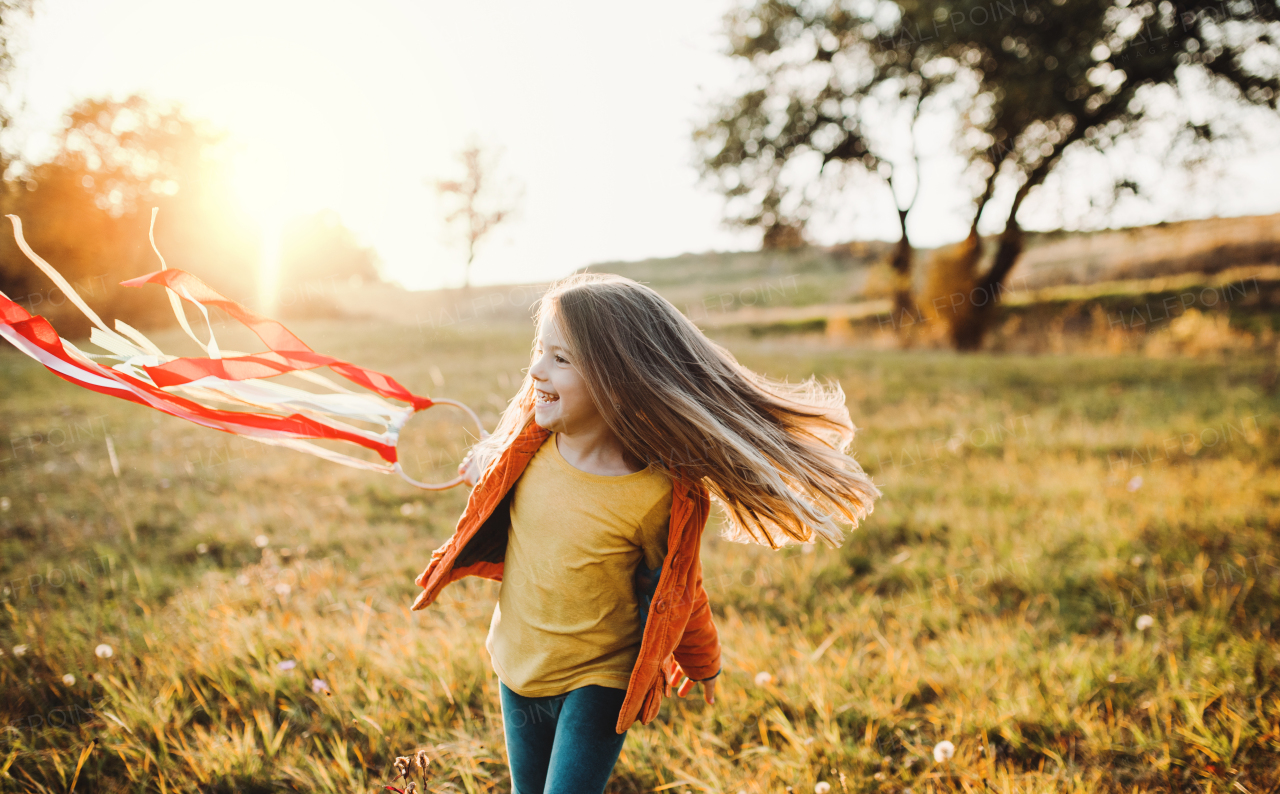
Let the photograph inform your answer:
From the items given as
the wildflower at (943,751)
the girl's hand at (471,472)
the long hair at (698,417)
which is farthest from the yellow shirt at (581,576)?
the wildflower at (943,751)

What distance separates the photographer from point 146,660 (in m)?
2.67

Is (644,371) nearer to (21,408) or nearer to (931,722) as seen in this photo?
(931,722)

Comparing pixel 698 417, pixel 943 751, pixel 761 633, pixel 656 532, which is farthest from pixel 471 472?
pixel 943 751

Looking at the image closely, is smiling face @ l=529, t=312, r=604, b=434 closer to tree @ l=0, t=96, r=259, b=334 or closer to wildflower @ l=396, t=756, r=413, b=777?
wildflower @ l=396, t=756, r=413, b=777

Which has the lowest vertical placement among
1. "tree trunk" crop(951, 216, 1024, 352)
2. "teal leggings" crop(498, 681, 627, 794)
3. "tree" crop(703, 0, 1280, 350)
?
"teal leggings" crop(498, 681, 627, 794)

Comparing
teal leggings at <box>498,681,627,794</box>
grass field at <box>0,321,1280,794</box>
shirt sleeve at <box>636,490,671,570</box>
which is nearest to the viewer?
teal leggings at <box>498,681,627,794</box>

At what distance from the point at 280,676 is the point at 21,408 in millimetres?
8718

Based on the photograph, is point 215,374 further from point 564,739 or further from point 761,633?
point 761,633

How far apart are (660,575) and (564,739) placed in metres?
0.50

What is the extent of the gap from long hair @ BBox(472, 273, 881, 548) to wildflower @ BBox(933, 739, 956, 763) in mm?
913

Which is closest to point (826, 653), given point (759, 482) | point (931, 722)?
point (931, 722)

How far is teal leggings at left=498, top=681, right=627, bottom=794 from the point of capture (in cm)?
171

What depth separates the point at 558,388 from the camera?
1.76 metres

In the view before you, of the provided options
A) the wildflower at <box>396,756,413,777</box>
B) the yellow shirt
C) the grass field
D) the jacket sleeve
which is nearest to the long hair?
the yellow shirt
